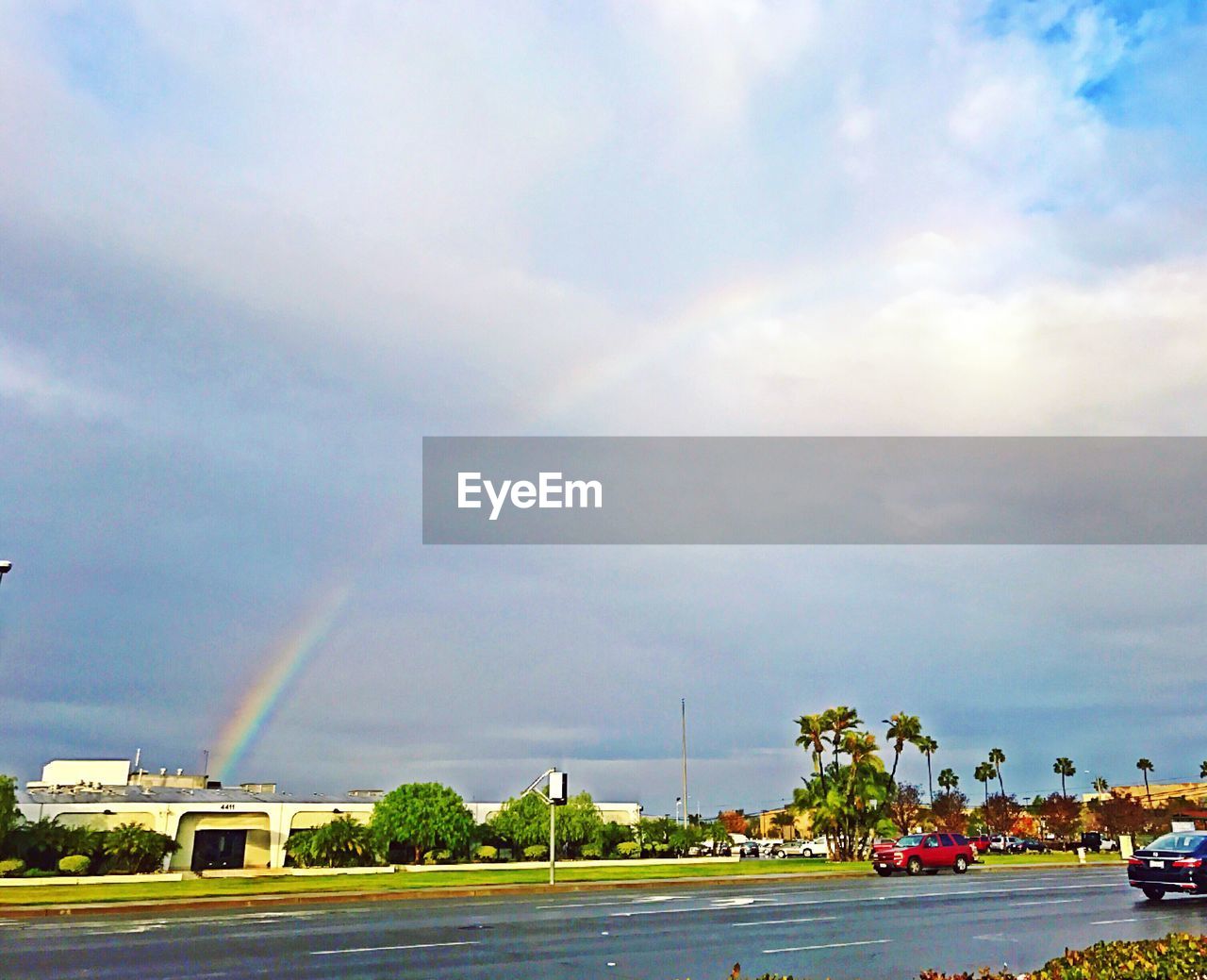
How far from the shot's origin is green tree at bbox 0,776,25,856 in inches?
1544

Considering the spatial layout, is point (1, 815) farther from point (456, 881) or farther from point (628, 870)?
point (628, 870)

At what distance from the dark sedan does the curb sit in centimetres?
1442

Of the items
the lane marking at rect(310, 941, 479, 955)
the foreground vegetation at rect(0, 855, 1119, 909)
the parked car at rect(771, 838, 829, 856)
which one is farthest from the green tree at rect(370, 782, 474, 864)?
the lane marking at rect(310, 941, 479, 955)

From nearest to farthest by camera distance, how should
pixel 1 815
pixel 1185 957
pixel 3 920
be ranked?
pixel 1185 957, pixel 3 920, pixel 1 815

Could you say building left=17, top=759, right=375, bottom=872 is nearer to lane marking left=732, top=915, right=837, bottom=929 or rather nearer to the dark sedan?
lane marking left=732, top=915, right=837, bottom=929

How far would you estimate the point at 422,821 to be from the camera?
48.2m

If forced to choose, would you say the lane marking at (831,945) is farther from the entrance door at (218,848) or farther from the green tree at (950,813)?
the green tree at (950,813)

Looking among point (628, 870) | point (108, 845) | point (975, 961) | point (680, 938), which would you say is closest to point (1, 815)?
point (108, 845)

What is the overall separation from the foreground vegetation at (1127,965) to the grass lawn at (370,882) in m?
22.3

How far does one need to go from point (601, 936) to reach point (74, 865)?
29728mm

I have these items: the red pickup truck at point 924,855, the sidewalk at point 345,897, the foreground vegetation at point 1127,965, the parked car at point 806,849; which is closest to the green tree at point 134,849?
the sidewalk at point 345,897

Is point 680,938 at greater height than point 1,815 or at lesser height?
lesser

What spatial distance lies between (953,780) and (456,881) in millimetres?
90047

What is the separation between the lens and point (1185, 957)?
10.6m
